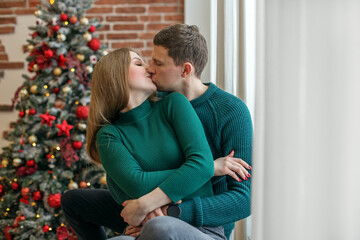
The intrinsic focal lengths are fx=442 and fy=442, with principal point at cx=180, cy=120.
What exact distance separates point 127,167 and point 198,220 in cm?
29

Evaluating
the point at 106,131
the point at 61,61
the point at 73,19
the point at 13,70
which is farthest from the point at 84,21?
the point at 106,131

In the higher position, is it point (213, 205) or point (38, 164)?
point (213, 205)

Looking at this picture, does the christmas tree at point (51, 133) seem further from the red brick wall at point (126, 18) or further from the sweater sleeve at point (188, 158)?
the sweater sleeve at point (188, 158)

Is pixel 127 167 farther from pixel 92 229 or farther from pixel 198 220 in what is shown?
pixel 92 229

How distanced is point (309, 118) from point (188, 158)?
815mm

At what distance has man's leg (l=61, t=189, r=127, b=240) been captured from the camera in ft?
5.74

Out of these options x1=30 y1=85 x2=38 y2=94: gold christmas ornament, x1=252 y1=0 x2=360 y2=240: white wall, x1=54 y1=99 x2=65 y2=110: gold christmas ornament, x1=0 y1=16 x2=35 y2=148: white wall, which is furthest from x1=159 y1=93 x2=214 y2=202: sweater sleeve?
x1=0 y1=16 x2=35 y2=148: white wall

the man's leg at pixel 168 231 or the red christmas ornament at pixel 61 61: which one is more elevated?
the red christmas ornament at pixel 61 61

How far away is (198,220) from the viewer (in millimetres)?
1446

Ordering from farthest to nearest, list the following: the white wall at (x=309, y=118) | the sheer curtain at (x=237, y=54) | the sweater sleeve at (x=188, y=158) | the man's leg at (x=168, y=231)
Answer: the sheer curtain at (x=237, y=54)
the sweater sleeve at (x=188, y=158)
the man's leg at (x=168, y=231)
the white wall at (x=309, y=118)

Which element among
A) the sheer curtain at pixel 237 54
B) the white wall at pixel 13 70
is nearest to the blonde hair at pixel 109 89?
Answer: the sheer curtain at pixel 237 54

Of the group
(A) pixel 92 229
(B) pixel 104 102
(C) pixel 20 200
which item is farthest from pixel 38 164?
(B) pixel 104 102

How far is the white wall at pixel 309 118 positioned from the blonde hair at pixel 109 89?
2.88ft

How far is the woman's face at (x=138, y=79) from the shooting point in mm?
1610
